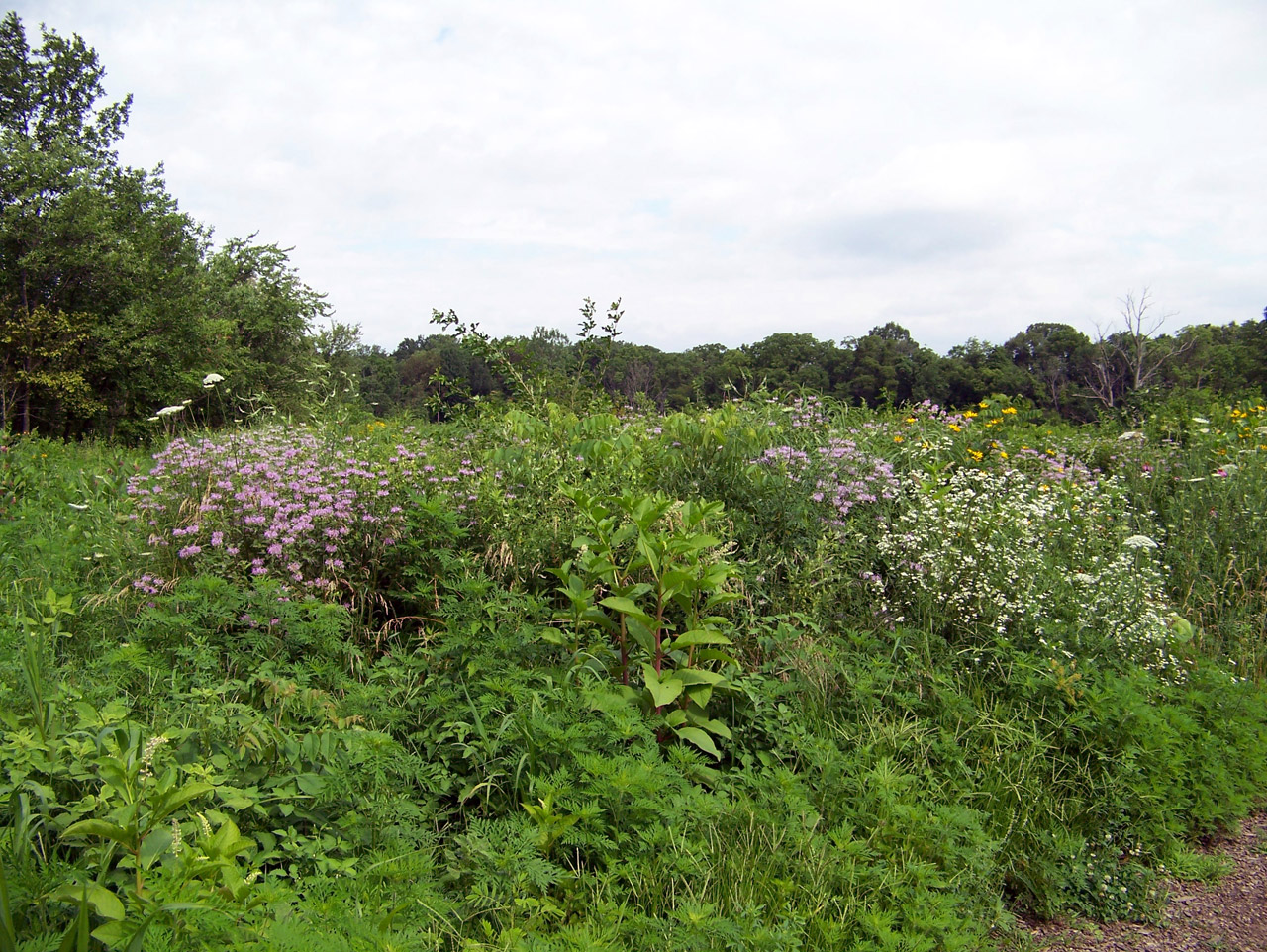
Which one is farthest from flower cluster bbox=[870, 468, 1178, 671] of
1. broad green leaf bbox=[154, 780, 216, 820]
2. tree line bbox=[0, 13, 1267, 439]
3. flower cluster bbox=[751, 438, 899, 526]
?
tree line bbox=[0, 13, 1267, 439]

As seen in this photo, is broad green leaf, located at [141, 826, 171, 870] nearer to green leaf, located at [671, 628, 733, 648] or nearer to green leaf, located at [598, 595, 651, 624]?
green leaf, located at [598, 595, 651, 624]

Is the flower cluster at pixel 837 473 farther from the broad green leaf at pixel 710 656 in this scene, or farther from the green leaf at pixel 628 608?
the green leaf at pixel 628 608

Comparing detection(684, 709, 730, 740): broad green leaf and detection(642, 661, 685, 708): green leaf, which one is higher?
detection(642, 661, 685, 708): green leaf

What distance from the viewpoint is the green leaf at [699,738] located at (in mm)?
2561

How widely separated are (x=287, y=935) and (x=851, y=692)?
233cm

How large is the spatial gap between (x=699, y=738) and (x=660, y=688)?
0.71 feet

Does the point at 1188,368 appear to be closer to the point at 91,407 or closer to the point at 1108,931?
the point at 1108,931

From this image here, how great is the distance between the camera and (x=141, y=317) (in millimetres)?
17531

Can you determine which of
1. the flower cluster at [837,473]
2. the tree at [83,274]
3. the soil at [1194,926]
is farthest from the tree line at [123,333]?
the soil at [1194,926]

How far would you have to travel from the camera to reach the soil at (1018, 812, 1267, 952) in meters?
2.33

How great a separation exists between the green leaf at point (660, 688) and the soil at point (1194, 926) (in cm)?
130

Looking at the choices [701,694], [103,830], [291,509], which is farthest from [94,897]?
[291,509]

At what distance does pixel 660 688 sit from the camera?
262 cm

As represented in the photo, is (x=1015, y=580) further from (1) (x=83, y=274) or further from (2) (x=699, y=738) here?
(1) (x=83, y=274)
